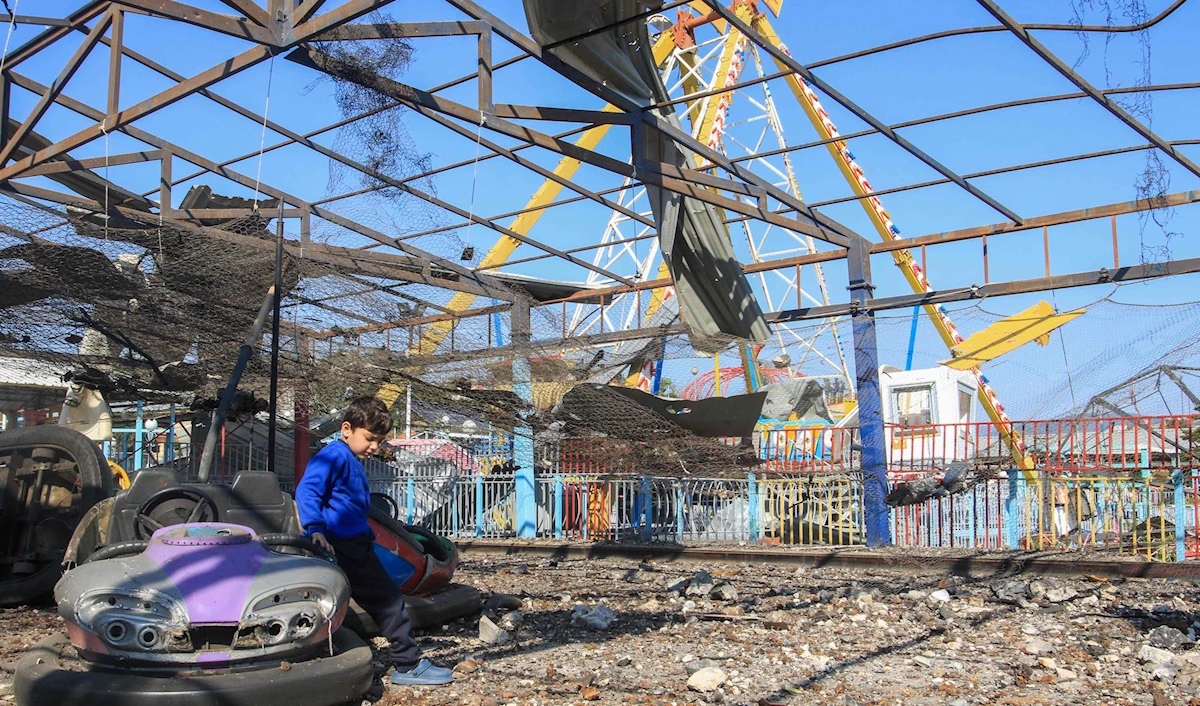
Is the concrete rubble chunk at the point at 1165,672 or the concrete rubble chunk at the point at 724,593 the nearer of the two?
the concrete rubble chunk at the point at 1165,672

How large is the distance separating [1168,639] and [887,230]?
10243 millimetres

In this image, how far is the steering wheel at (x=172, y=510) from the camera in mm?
4668

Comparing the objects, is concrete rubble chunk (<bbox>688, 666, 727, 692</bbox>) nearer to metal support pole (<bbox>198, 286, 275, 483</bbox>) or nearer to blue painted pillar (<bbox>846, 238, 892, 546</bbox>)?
metal support pole (<bbox>198, 286, 275, 483</bbox>)

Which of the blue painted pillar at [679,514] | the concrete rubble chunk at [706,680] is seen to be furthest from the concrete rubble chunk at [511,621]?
the blue painted pillar at [679,514]

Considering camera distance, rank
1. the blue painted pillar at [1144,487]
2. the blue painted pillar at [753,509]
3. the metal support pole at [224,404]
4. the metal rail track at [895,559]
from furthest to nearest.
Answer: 1. the blue painted pillar at [753,509]
2. the blue painted pillar at [1144,487]
3. the metal rail track at [895,559]
4. the metal support pole at [224,404]

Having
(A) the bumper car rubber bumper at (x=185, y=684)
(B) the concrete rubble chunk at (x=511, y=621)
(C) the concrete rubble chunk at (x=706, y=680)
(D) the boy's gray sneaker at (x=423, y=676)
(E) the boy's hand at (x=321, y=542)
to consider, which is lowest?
(B) the concrete rubble chunk at (x=511, y=621)

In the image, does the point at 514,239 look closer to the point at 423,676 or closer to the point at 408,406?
the point at 408,406

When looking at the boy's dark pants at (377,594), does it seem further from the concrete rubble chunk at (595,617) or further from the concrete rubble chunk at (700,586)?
the concrete rubble chunk at (700,586)

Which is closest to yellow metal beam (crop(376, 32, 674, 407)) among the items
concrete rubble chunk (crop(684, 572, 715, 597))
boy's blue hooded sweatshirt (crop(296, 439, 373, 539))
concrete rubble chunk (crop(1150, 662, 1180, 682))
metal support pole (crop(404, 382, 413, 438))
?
metal support pole (crop(404, 382, 413, 438))

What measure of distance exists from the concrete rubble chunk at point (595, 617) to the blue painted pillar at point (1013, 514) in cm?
620

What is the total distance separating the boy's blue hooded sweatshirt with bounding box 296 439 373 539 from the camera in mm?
4559

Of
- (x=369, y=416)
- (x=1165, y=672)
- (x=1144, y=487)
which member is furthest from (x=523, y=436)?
(x=1144, y=487)

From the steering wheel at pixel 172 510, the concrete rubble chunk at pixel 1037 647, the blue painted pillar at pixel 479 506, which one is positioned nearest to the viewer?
the steering wheel at pixel 172 510

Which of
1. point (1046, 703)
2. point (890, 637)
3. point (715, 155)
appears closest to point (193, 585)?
point (1046, 703)
